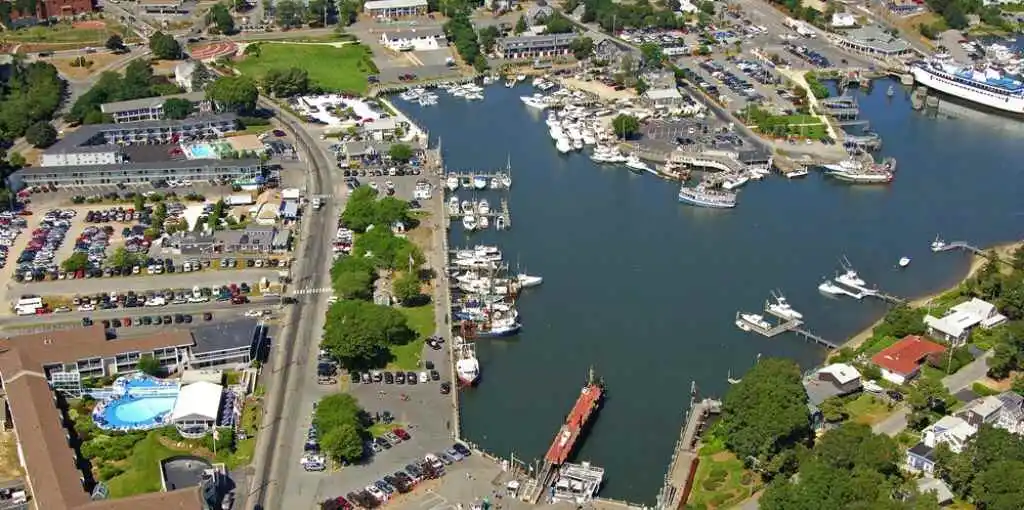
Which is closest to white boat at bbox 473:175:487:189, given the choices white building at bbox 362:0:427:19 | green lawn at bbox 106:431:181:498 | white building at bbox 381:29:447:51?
green lawn at bbox 106:431:181:498

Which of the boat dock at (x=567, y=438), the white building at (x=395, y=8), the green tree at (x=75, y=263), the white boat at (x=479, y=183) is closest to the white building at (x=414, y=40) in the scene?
the white building at (x=395, y=8)

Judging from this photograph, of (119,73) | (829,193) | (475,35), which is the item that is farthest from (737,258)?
(119,73)

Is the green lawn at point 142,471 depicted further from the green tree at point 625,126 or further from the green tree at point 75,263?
the green tree at point 625,126

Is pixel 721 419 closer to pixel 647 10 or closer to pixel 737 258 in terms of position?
pixel 737 258

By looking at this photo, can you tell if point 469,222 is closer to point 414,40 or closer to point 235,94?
point 235,94

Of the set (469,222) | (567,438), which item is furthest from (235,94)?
(567,438)

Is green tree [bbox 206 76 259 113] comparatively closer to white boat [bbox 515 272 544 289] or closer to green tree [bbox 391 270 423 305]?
green tree [bbox 391 270 423 305]

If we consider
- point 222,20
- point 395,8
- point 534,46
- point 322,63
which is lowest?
point 322,63
